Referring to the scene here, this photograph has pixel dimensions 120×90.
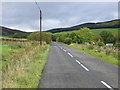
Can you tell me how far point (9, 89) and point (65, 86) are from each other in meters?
2.07

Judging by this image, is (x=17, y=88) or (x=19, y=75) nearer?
(x=17, y=88)

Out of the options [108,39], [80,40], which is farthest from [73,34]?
[108,39]

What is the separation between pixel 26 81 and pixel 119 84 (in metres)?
3.69

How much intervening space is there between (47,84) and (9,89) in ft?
5.73

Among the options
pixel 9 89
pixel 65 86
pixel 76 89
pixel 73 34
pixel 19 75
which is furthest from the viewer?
pixel 73 34

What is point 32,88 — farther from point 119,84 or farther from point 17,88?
point 119,84

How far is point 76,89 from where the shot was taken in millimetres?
6879

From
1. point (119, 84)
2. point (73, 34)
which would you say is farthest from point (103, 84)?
point (73, 34)

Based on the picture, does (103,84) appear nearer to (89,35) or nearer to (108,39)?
(89,35)

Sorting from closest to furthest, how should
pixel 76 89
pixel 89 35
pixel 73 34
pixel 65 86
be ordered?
pixel 76 89 < pixel 65 86 < pixel 73 34 < pixel 89 35

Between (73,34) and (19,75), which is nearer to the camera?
(19,75)

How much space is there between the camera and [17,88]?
659cm

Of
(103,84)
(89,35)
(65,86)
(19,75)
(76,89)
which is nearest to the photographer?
(76,89)

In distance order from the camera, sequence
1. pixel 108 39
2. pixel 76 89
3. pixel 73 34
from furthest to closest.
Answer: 1. pixel 108 39
2. pixel 73 34
3. pixel 76 89
